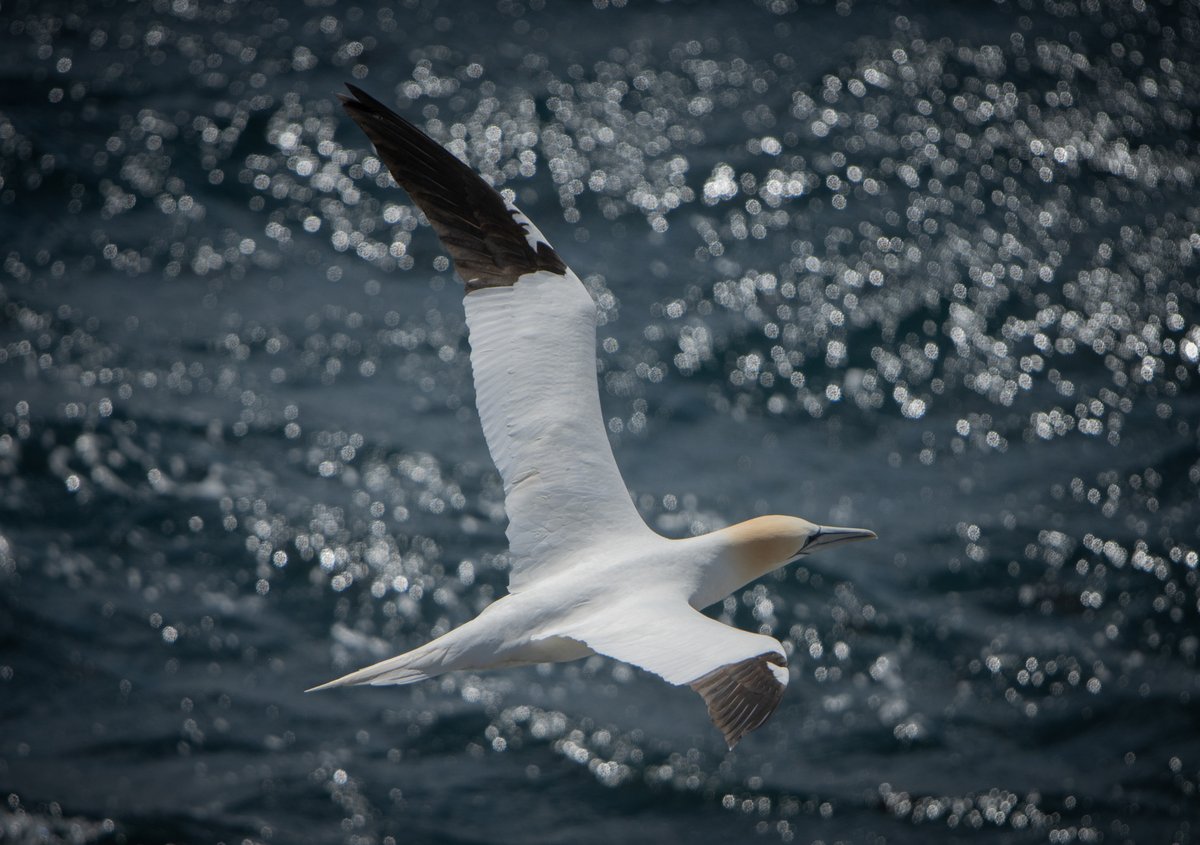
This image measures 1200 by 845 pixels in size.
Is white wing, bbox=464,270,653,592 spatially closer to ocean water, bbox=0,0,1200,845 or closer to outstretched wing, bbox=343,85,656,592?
outstretched wing, bbox=343,85,656,592

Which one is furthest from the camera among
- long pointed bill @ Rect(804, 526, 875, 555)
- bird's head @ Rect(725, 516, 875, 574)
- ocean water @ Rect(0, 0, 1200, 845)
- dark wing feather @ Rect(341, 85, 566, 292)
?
ocean water @ Rect(0, 0, 1200, 845)

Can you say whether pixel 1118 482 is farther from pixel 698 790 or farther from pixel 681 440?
pixel 698 790

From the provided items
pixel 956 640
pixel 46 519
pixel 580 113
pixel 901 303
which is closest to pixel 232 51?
pixel 580 113

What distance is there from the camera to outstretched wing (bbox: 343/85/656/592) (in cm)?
814

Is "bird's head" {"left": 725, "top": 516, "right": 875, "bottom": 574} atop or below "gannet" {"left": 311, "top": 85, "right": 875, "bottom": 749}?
below

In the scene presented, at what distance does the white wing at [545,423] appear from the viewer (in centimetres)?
812

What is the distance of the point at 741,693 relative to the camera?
21.6 ft

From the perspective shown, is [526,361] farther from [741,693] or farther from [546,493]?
[741,693]

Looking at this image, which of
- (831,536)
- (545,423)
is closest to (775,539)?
(831,536)

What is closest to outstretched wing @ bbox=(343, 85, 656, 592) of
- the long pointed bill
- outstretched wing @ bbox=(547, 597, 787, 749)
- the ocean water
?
the long pointed bill

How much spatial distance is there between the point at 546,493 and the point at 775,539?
1344 millimetres

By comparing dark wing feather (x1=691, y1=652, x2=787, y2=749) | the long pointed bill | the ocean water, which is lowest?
the ocean water

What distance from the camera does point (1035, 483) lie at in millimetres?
13828

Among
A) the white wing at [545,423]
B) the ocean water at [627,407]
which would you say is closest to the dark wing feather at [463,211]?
the white wing at [545,423]
